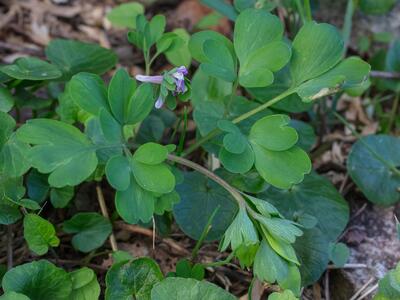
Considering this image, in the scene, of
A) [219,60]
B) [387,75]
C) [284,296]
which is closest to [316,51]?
[219,60]

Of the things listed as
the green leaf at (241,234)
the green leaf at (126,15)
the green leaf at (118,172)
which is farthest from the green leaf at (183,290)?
the green leaf at (126,15)

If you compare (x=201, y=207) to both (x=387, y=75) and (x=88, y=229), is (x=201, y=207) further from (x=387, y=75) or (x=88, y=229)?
(x=387, y=75)

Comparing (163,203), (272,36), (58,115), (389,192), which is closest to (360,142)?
(389,192)

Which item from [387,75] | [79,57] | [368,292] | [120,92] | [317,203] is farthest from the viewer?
[387,75]

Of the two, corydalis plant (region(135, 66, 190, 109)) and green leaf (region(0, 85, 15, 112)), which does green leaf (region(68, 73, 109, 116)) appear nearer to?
corydalis plant (region(135, 66, 190, 109))

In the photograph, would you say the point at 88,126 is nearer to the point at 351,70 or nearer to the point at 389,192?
the point at 351,70

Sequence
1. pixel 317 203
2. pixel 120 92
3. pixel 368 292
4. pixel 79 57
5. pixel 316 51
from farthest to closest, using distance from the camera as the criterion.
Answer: pixel 79 57 < pixel 317 203 < pixel 368 292 < pixel 316 51 < pixel 120 92

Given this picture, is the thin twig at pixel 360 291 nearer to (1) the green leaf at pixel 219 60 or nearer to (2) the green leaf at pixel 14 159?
(1) the green leaf at pixel 219 60
